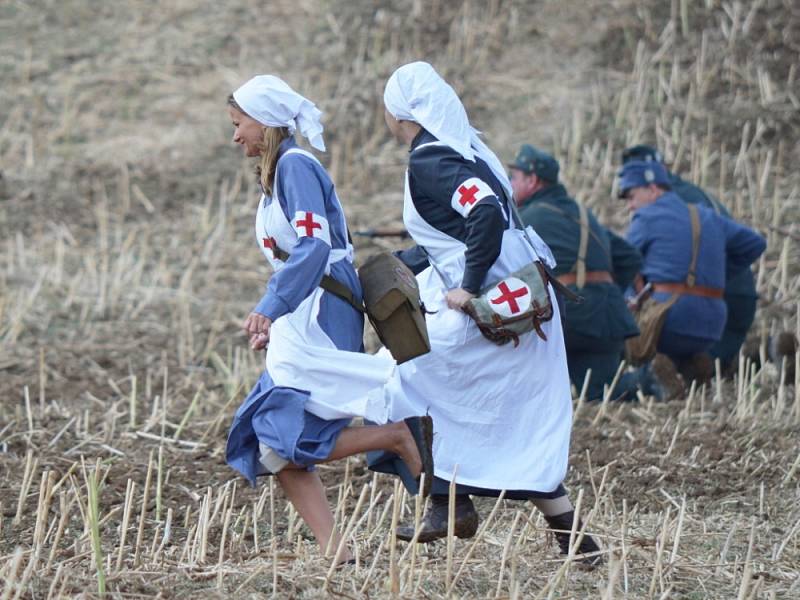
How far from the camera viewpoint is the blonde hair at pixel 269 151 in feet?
16.4

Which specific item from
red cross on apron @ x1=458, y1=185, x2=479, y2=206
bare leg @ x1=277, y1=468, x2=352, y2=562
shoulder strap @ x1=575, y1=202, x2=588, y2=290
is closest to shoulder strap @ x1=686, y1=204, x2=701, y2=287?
shoulder strap @ x1=575, y1=202, x2=588, y2=290

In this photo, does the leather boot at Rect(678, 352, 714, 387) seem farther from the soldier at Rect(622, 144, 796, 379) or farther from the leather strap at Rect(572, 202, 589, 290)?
the leather strap at Rect(572, 202, 589, 290)

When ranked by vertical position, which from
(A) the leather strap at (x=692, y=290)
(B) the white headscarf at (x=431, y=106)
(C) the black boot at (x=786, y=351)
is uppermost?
(B) the white headscarf at (x=431, y=106)

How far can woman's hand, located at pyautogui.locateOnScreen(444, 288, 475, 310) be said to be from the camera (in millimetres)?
5055

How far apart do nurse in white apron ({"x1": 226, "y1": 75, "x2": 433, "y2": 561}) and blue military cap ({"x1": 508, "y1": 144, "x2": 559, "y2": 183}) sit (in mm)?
3263

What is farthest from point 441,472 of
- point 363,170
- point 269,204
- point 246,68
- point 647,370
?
point 246,68

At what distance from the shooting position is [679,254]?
875 cm

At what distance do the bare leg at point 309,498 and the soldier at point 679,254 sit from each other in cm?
433

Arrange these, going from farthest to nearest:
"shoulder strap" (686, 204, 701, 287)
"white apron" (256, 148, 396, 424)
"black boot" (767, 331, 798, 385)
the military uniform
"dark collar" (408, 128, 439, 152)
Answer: the military uniform
"black boot" (767, 331, 798, 385)
"shoulder strap" (686, 204, 701, 287)
"dark collar" (408, 128, 439, 152)
"white apron" (256, 148, 396, 424)

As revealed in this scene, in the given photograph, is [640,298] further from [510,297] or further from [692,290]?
[510,297]

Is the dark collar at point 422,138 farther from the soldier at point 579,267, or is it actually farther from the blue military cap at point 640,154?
the blue military cap at point 640,154

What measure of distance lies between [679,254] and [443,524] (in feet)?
13.7

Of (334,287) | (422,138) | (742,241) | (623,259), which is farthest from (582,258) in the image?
(334,287)

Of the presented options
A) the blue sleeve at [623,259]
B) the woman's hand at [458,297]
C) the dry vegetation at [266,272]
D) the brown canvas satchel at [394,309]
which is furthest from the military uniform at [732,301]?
the brown canvas satchel at [394,309]
